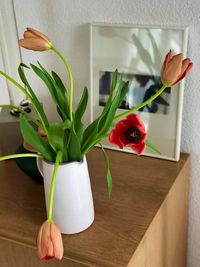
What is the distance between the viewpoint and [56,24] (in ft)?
3.52

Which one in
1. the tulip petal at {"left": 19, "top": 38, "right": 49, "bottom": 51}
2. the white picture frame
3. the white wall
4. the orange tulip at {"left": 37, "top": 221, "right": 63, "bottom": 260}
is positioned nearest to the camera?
the orange tulip at {"left": 37, "top": 221, "right": 63, "bottom": 260}

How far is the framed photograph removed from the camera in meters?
0.93

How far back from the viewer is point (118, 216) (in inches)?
33.2

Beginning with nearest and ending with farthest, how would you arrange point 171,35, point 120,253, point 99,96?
point 120,253, point 171,35, point 99,96

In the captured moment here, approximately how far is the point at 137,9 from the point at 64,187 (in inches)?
19.3

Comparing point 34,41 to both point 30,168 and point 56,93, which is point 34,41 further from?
point 30,168

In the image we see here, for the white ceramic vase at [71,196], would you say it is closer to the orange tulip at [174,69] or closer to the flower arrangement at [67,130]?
the flower arrangement at [67,130]

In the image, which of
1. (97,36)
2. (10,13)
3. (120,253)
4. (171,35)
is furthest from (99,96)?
(120,253)

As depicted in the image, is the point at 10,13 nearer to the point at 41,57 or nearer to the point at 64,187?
the point at 41,57

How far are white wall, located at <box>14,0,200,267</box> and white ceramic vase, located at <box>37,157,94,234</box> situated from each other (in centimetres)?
37

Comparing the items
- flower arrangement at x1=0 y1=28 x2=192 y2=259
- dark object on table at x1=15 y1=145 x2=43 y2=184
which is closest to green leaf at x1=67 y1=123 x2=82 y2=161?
flower arrangement at x1=0 y1=28 x2=192 y2=259

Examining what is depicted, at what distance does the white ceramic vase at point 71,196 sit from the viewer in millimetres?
745

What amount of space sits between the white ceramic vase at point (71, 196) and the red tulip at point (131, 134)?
0.39 feet

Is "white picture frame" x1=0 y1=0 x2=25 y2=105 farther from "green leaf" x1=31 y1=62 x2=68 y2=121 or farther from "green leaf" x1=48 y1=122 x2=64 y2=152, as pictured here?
"green leaf" x1=48 y1=122 x2=64 y2=152
